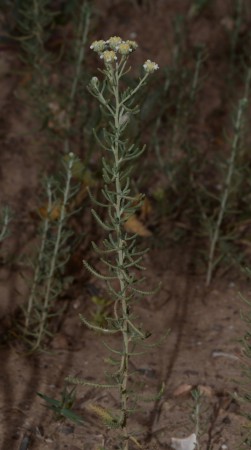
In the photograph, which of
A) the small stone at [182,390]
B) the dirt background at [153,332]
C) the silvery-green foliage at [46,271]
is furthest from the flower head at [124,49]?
the small stone at [182,390]

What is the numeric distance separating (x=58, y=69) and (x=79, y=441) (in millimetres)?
2736

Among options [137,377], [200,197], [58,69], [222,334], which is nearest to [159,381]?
[137,377]

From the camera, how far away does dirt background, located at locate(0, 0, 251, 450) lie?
3.22 m

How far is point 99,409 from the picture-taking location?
118 inches

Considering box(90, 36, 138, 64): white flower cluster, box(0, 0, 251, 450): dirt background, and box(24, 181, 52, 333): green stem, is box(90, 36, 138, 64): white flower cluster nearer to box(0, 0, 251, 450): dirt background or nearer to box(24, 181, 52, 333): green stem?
box(24, 181, 52, 333): green stem

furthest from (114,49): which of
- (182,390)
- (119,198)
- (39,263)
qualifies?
(182,390)

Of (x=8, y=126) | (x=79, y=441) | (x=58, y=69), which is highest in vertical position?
(x=58, y=69)

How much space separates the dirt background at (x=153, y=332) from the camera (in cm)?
322

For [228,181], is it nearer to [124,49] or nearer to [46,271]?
[46,271]

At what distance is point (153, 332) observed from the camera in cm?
394

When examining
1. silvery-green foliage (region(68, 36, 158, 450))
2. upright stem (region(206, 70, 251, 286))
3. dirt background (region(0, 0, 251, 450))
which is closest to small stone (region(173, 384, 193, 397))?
dirt background (region(0, 0, 251, 450))

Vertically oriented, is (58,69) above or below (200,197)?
above

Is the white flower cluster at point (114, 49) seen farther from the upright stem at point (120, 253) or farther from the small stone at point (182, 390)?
the small stone at point (182, 390)

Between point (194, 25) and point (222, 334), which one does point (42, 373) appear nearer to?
point (222, 334)
